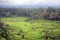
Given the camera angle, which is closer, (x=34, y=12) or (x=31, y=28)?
(x=31, y=28)

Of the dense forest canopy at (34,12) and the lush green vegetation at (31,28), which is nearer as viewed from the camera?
the lush green vegetation at (31,28)

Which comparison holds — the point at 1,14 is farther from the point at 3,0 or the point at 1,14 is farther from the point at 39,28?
the point at 39,28

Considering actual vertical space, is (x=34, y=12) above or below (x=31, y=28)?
above

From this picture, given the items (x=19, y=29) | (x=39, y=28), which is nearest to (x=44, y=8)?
(x=39, y=28)

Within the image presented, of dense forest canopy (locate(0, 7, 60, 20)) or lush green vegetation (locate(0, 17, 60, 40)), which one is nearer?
lush green vegetation (locate(0, 17, 60, 40))

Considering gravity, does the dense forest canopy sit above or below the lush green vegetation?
above
